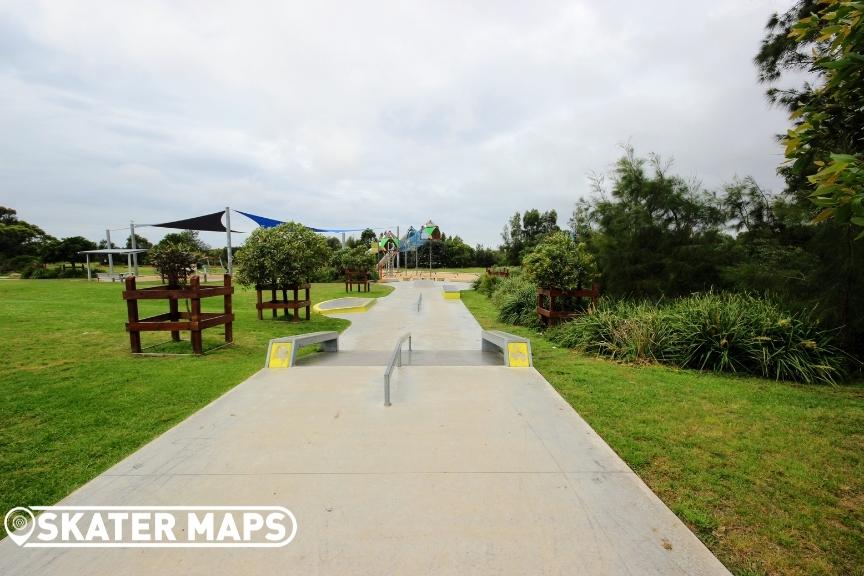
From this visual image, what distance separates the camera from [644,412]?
4.36 m

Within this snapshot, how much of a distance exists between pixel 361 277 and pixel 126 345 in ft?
52.8

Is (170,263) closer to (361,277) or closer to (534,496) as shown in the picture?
(534,496)

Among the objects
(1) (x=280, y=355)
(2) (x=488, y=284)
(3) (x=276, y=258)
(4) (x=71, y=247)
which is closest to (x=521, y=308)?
(3) (x=276, y=258)

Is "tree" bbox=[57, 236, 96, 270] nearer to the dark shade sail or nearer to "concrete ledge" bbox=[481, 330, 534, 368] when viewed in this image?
the dark shade sail

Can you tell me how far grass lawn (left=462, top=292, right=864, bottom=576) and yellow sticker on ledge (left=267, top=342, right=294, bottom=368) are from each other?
3.86 meters

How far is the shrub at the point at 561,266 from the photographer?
914 cm

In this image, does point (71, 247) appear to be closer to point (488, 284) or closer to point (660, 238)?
point (488, 284)

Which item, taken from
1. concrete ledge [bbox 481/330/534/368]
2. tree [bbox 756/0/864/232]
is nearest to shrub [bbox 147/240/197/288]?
concrete ledge [bbox 481/330/534/368]

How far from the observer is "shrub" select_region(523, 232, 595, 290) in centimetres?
914

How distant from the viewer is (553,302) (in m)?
9.59

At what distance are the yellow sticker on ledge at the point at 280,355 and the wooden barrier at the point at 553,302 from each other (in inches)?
233

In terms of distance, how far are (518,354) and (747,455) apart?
319 cm

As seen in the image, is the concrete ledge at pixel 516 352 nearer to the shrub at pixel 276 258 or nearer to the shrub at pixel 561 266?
the shrub at pixel 561 266

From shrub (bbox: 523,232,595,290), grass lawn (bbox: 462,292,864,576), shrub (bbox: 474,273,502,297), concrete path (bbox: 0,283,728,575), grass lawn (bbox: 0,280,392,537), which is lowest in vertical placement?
grass lawn (bbox: 462,292,864,576)
